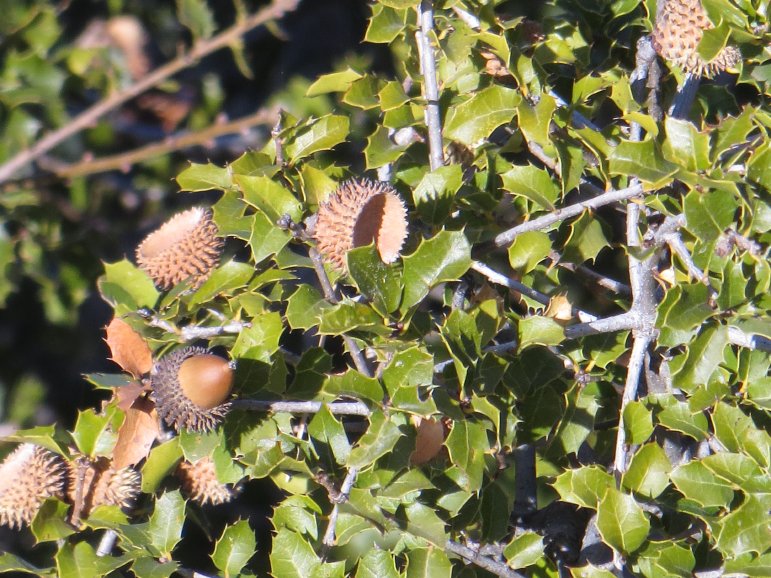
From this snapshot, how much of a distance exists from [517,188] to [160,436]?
0.56 metres

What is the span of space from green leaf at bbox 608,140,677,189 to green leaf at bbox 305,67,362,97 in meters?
0.40

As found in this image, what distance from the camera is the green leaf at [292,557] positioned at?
3.48 ft

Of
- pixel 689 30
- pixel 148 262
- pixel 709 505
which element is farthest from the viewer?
pixel 148 262

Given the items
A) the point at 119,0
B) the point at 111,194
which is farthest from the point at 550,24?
the point at 119,0

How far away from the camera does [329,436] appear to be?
42.9 inches

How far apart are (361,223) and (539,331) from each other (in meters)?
0.24

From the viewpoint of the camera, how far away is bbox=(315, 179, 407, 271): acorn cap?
3.53ft

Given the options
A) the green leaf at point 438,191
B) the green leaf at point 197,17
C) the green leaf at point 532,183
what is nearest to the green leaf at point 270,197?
the green leaf at point 438,191

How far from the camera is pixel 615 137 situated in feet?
4.08

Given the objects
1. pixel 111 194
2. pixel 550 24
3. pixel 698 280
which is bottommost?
pixel 111 194

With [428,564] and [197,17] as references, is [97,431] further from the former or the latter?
[197,17]

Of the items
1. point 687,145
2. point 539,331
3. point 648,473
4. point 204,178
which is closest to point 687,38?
point 687,145

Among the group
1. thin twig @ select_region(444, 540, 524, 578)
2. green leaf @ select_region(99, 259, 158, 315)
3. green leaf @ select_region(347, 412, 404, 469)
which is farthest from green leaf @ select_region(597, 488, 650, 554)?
green leaf @ select_region(99, 259, 158, 315)

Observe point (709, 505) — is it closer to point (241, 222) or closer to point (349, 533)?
point (349, 533)
